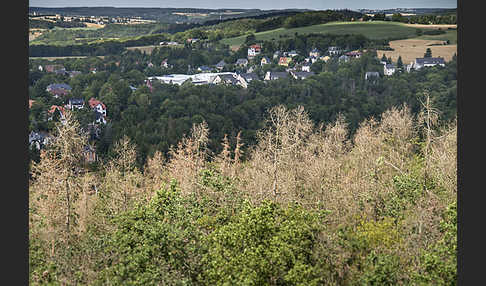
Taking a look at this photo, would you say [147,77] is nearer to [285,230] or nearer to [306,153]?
[306,153]

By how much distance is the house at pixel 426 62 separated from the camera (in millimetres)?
53344

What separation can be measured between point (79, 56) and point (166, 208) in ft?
194

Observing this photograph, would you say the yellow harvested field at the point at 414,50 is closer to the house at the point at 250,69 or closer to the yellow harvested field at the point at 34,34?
the house at the point at 250,69

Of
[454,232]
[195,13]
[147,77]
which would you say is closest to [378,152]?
[454,232]

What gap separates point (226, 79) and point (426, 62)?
871 inches

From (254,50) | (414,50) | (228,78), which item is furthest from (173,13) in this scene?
(414,50)

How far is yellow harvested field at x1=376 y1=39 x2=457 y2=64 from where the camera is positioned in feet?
176

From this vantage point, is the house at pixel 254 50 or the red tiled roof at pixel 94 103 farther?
the house at pixel 254 50

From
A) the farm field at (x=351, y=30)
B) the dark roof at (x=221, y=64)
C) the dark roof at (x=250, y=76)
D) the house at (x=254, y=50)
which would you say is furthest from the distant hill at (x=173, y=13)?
the dark roof at (x=250, y=76)

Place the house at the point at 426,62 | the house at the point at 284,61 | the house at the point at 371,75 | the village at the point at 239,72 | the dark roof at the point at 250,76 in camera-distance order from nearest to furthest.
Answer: the village at the point at 239,72
the house at the point at 426,62
the house at the point at 371,75
the dark roof at the point at 250,76
the house at the point at 284,61

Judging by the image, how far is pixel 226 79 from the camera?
58031 mm

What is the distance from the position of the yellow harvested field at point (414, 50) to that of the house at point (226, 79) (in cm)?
1820

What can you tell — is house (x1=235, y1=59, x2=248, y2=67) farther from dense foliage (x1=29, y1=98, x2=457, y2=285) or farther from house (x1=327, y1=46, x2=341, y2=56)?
dense foliage (x1=29, y1=98, x2=457, y2=285)

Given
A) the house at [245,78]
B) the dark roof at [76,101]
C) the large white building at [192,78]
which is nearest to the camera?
the dark roof at [76,101]
